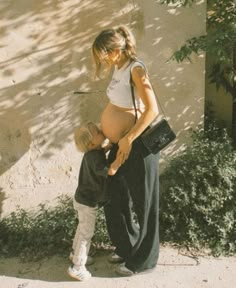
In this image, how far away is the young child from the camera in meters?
3.60

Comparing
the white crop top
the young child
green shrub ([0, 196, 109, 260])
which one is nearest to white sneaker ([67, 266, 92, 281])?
the young child

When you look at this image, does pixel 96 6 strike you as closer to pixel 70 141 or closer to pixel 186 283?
pixel 70 141

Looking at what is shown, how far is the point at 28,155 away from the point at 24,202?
1.46 ft

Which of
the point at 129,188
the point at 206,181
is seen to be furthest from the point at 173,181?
the point at 129,188

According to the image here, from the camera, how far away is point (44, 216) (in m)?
4.50

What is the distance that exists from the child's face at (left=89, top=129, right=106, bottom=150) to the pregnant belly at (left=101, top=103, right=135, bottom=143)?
1.8 inches

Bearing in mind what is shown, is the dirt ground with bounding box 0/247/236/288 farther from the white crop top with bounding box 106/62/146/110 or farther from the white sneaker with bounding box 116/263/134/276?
the white crop top with bounding box 106/62/146/110

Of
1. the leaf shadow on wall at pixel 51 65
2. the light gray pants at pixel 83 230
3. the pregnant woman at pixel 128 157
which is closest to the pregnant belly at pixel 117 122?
the pregnant woman at pixel 128 157

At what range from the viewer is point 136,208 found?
3.76 m

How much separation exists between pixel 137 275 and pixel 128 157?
1014mm

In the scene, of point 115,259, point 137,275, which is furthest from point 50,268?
point 137,275

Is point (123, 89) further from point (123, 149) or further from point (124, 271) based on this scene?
point (124, 271)

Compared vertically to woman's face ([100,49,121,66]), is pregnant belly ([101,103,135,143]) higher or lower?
lower

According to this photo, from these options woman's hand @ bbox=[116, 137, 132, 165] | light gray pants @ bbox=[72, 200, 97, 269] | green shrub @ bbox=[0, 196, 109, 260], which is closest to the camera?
woman's hand @ bbox=[116, 137, 132, 165]
